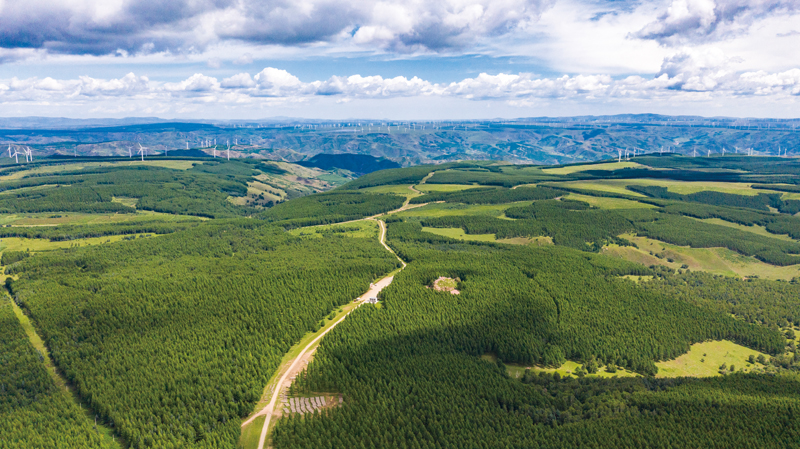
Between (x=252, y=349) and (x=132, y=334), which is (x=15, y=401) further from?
(x=252, y=349)

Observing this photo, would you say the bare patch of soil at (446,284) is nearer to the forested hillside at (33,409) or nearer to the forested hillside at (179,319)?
the forested hillside at (179,319)

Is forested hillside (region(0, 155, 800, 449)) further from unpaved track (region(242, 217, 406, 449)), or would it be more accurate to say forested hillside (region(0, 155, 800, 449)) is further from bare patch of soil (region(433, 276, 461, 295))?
bare patch of soil (region(433, 276, 461, 295))

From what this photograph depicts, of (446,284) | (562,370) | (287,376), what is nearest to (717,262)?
(446,284)

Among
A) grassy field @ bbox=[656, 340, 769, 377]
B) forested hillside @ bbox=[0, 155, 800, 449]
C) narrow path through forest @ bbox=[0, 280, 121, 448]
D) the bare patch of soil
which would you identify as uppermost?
the bare patch of soil

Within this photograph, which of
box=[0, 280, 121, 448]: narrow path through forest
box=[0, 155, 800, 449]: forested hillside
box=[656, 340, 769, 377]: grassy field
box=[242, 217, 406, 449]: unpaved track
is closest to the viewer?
box=[0, 155, 800, 449]: forested hillside

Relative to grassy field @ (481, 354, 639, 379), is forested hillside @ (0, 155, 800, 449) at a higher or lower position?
higher

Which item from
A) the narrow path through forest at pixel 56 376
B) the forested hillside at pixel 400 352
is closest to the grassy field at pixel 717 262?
the forested hillside at pixel 400 352

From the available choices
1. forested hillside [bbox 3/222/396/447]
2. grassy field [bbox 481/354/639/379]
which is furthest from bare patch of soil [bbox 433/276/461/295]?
grassy field [bbox 481/354/639/379]

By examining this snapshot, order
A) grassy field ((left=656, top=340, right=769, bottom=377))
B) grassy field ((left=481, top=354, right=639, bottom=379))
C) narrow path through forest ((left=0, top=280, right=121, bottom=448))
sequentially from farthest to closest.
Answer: grassy field ((left=656, top=340, right=769, bottom=377)) → grassy field ((left=481, top=354, right=639, bottom=379)) → narrow path through forest ((left=0, top=280, right=121, bottom=448))

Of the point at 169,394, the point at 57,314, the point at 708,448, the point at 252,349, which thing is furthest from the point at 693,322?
the point at 57,314

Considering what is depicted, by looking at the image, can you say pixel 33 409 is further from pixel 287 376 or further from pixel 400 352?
pixel 400 352
